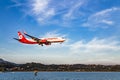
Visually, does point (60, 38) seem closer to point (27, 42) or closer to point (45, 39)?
point (45, 39)

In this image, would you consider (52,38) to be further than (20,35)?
No

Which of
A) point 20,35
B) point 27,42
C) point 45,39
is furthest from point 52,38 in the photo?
point 20,35

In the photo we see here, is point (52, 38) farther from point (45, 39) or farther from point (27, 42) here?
point (27, 42)

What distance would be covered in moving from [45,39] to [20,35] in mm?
20054

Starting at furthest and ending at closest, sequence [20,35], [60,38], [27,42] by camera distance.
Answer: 1. [20,35]
2. [27,42]
3. [60,38]

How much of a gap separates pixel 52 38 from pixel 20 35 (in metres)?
22.0

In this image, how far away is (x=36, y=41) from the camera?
→ 96.9 meters

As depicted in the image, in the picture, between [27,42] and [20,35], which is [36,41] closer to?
[27,42]

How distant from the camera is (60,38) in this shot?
91688mm

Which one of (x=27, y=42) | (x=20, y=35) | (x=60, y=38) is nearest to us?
(x=60, y=38)

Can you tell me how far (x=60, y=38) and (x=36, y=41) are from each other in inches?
412

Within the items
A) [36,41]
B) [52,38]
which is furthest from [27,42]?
[52,38]

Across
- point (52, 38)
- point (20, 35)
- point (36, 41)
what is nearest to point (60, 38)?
point (52, 38)

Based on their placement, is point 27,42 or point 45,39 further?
point 27,42
